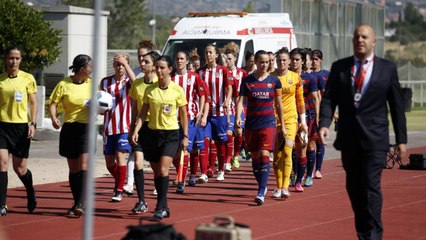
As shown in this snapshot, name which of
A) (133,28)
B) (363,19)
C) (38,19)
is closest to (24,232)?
(38,19)

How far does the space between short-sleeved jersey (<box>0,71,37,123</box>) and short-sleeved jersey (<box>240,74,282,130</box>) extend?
2977 millimetres

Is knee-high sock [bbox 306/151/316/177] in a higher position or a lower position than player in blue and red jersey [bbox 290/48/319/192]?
lower

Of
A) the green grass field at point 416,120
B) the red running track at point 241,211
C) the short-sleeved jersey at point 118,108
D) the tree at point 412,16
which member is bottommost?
the red running track at point 241,211

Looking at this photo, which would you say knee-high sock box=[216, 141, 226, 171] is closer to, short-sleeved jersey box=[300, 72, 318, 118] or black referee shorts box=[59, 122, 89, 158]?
short-sleeved jersey box=[300, 72, 318, 118]

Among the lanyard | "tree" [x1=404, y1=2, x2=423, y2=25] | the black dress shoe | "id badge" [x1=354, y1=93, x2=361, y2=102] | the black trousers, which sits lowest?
the black dress shoe

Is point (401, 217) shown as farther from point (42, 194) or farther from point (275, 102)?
point (42, 194)

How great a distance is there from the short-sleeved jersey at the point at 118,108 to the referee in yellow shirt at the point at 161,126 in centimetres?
110

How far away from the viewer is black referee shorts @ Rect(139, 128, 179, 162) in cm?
1409

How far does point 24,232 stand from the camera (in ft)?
42.9

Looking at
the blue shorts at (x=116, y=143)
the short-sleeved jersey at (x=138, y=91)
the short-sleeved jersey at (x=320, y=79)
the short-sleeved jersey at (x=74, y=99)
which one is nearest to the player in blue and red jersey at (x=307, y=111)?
the short-sleeved jersey at (x=320, y=79)

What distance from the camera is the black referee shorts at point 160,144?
14094mm

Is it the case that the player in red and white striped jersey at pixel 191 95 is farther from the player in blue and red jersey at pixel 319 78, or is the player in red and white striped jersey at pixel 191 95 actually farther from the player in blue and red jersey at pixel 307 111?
the player in blue and red jersey at pixel 319 78

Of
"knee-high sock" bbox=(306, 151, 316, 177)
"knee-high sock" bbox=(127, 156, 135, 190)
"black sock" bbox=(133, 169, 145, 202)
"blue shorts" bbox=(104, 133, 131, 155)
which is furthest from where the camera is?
"knee-high sock" bbox=(306, 151, 316, 177)

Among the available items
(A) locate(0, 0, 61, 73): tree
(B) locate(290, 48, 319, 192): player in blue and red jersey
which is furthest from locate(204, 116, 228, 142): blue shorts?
(A) locate(0, 0, 61, 73): tree
